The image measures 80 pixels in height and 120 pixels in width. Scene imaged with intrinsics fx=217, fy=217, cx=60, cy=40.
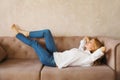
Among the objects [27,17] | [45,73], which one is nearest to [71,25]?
[27,17]

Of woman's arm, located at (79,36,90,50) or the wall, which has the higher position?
→ the wall

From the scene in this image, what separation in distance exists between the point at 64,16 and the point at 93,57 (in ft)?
3.17

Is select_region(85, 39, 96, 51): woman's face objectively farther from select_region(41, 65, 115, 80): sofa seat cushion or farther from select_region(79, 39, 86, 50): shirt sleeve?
select_region(41, 65, 115, 80): sofa seat cushion

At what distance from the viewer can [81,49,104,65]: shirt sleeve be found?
2613 mm

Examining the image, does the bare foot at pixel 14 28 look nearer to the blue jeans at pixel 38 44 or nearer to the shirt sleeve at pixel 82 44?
the blue jeans at pixel 38 44

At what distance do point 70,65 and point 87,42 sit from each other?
0.50 meters

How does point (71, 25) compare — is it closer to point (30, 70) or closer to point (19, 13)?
point (19, 13)

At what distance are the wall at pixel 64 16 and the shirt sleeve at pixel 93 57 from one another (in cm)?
75

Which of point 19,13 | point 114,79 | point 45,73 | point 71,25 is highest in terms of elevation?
point 19,13

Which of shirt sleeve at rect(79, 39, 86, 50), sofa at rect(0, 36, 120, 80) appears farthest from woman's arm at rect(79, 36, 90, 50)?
sofa at rect(0, 36, 120, 80)

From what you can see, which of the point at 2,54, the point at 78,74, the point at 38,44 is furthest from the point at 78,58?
the point at 2,54

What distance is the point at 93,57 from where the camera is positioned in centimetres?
262

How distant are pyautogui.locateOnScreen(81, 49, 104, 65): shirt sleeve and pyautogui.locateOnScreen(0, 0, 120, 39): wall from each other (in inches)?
29.7

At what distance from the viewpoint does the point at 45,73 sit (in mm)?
2469
